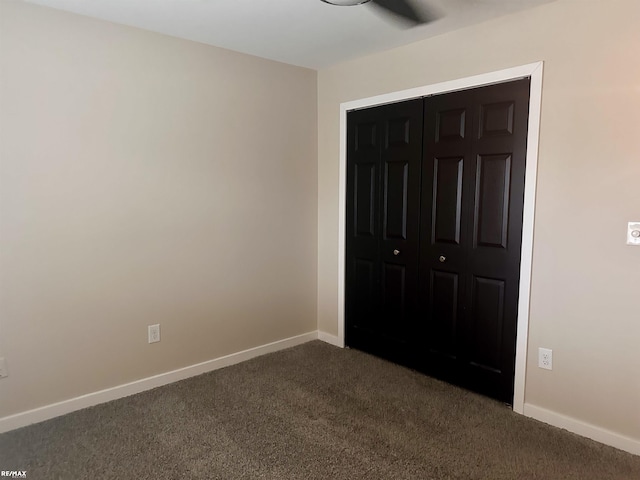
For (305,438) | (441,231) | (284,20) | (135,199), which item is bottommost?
(305,438)

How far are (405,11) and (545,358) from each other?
2.11 meters

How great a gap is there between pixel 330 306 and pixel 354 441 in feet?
5.03

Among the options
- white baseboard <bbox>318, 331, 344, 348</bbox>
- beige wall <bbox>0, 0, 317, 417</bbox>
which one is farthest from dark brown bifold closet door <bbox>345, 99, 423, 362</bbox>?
beige wall <bbox>0, 0, 317, 417</bbox>

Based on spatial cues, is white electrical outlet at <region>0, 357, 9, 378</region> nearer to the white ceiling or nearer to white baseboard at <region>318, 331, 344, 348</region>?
the white ceiling

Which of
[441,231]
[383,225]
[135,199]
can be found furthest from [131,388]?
[441,231]

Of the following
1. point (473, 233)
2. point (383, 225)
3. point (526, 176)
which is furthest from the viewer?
point (383, 225)

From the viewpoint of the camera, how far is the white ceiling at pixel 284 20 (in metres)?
2.24

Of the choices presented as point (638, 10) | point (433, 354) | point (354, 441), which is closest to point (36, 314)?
point (354, 441)

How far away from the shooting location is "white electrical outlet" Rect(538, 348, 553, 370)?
2.37 m

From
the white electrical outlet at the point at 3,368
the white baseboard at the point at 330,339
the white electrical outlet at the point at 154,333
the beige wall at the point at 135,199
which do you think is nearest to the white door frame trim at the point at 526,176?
the beige wall at the point at 135,199

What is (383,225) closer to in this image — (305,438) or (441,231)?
(441,231)

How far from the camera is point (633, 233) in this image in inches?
80.7

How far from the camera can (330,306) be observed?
144 inches

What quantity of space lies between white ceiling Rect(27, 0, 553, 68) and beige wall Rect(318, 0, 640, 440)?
0.24m
